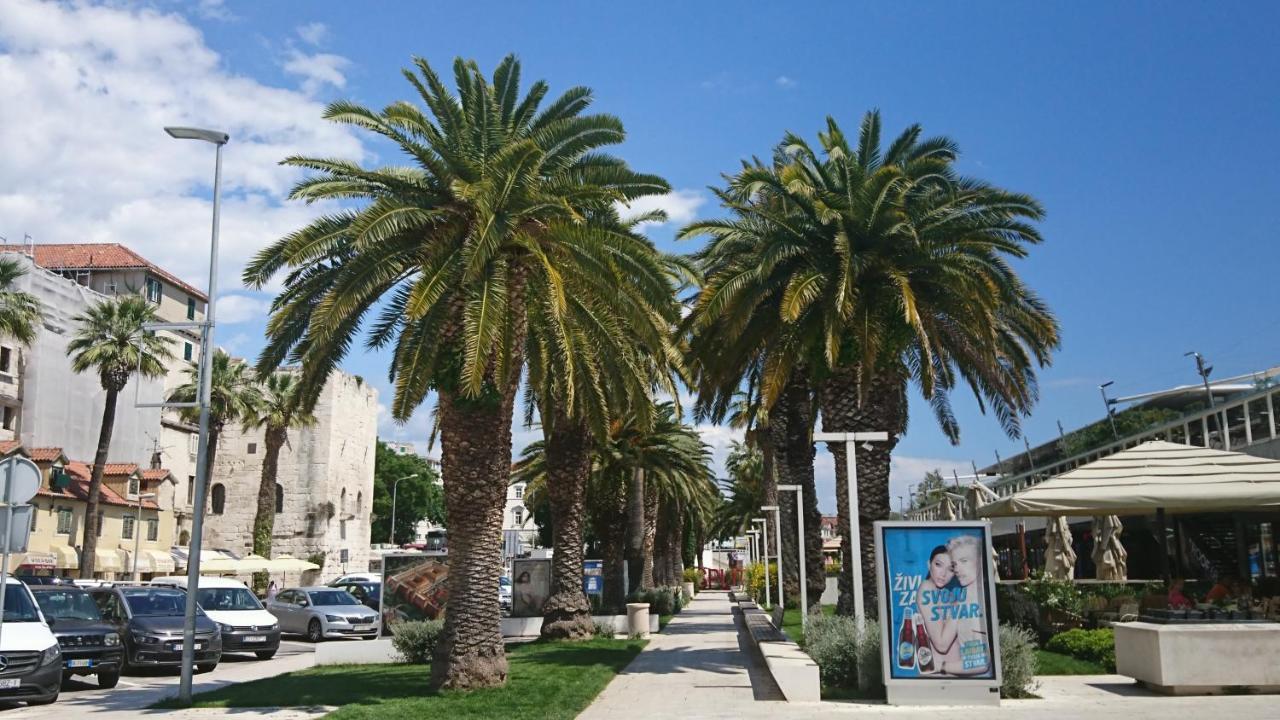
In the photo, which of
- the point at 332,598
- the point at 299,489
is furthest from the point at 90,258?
the point at 332,598

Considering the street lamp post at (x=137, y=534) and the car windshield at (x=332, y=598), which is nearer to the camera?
the car windshield at (x=332, y=598)

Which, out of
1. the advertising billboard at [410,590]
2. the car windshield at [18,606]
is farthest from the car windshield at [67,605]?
the advertising billboard at [410,590]

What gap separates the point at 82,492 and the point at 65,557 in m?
3.93

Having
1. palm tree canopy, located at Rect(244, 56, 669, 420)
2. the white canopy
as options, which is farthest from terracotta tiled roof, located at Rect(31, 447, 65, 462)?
the white canopy

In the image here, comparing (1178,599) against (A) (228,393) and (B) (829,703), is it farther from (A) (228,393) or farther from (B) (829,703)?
(A) (228,393)

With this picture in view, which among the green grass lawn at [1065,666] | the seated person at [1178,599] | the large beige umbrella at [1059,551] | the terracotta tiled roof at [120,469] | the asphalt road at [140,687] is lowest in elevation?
the asphalt road at [140,687]

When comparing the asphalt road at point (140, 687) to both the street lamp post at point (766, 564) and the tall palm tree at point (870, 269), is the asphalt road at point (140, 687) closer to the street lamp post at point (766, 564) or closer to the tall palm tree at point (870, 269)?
the tall palm tree at point (870, 269)

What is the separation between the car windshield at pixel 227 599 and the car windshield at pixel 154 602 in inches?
88.9

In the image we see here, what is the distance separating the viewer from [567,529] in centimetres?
2492

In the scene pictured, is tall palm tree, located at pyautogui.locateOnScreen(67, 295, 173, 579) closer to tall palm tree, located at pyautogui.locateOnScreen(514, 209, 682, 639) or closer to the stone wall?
the stone wall

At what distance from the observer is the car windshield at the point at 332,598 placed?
1179 inches

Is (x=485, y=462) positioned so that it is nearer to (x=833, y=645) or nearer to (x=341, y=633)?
(x=833, y=645)

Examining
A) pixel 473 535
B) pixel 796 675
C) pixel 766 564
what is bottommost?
pixel 796 675

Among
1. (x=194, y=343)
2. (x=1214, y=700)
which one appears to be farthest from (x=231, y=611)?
(x=194, y=343)
